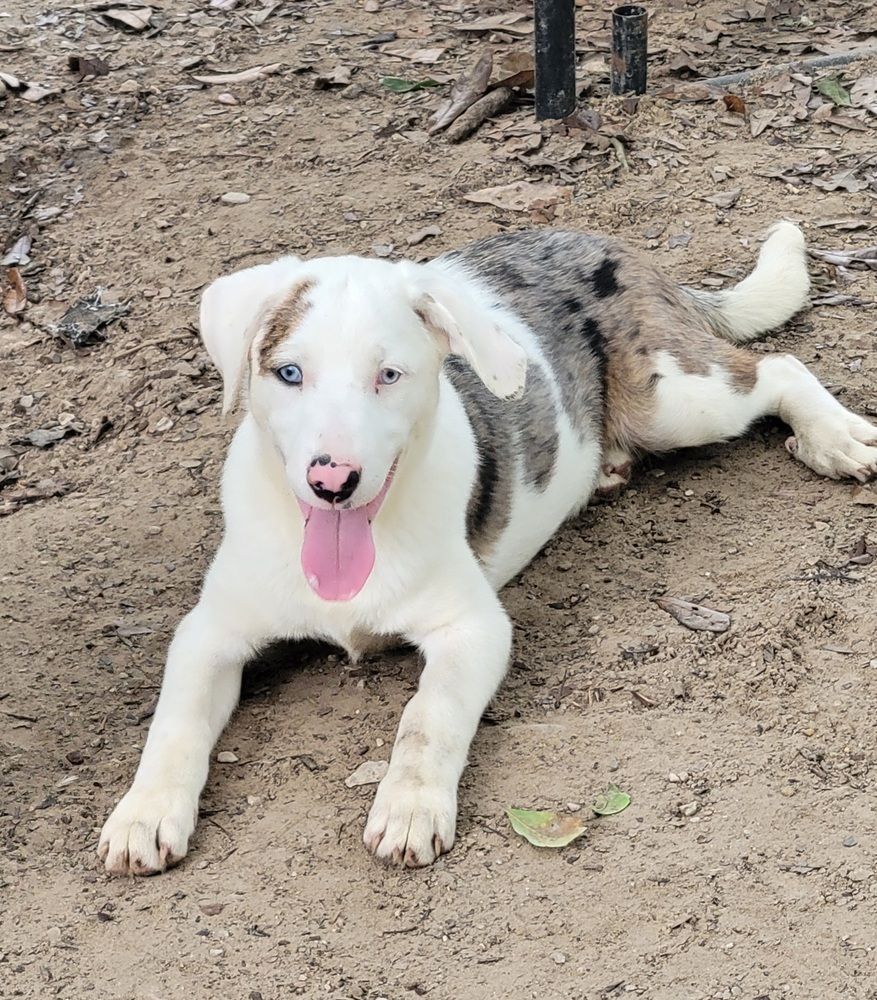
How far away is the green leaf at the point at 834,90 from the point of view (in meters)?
7.42

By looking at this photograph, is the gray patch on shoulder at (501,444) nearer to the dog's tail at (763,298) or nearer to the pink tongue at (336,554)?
the pink tongue at (336,554)

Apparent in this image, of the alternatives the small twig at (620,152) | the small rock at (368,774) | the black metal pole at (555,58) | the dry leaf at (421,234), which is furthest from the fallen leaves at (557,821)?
the black metal pole at (555,58)

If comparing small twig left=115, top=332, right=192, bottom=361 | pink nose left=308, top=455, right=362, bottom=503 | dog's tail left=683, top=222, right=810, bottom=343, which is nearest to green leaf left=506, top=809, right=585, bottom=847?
pink nose left=308, top=455, right=362, bottom=503

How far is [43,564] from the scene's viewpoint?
4953 mm

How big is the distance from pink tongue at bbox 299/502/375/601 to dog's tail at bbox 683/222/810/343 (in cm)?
246

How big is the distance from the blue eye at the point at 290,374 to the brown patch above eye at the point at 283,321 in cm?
3

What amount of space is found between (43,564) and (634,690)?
86.2 inches

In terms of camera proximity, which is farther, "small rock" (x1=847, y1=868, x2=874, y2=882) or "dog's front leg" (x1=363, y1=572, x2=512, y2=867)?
"dog's front leg" (x1=363, y1=572, x2=512, y2=867)

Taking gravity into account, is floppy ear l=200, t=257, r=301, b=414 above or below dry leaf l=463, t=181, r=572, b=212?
above

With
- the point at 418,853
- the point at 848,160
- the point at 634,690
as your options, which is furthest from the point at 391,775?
the point at 848,160

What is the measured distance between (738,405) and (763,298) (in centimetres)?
79

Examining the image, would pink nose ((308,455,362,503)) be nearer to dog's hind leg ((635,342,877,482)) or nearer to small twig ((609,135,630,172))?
dog's hind leg ((635,342,877,482))

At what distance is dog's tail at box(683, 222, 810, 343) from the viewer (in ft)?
18.7

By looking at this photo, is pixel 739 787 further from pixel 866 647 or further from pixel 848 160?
pixel 848 160
